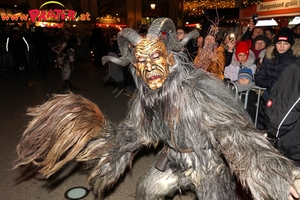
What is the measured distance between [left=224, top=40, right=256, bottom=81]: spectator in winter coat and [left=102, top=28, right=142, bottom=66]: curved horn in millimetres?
3132

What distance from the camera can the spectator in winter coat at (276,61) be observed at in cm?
401

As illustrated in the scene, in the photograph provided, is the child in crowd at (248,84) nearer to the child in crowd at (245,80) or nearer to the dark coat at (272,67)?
the child in crowd at (245,80)

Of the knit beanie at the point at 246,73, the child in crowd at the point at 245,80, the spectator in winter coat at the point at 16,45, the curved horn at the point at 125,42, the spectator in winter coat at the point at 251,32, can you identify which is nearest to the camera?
the curved horn at the point at 125,42

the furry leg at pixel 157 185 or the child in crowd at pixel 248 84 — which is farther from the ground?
the child in crowd at pixel 248 84

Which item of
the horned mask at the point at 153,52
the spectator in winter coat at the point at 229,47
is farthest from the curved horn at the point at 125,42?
the spectator in winter coat at the point at 229,47

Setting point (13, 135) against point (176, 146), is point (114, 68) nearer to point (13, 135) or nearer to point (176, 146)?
point (13, 135)

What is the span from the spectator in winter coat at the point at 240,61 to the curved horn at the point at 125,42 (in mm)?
3132

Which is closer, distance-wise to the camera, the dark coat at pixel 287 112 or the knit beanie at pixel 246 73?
the dark coat at pixel 287 112

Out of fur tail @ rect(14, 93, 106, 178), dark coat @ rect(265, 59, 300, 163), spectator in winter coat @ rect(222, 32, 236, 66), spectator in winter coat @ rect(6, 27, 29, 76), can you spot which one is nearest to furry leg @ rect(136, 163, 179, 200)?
fur tail @ rect(14, 93, 106, 178)

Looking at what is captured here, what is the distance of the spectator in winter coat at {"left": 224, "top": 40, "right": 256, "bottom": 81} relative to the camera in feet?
16.1

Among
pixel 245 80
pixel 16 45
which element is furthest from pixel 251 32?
pixel 16 45

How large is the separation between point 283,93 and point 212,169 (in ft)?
3.30

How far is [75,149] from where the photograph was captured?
241cm

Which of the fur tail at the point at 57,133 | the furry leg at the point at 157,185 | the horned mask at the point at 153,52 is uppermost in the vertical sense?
the horned mask at the point at 153,52
